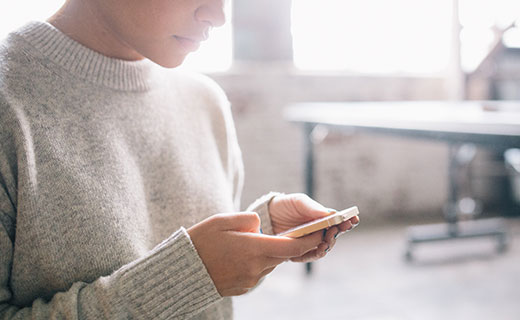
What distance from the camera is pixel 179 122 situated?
0.80 m

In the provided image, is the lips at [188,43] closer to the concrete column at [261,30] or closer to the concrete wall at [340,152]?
the concrete wall at [340,152]

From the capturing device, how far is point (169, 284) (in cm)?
55

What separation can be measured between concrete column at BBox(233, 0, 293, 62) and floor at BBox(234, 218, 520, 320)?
1399 millimetres

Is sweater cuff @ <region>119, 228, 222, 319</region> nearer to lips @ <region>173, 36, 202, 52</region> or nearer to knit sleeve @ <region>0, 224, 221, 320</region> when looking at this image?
knit sleeve @ <region>0, 224, 221, 320</region>

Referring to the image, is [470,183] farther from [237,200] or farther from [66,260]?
[66,260]

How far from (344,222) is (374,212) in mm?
2999

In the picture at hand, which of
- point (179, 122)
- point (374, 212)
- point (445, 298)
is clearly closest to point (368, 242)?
point (374, 212)

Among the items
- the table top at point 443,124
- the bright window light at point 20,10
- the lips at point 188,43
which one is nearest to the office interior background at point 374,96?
the bright window light at point 20,10

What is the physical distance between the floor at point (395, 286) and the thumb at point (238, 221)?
1.25 metres

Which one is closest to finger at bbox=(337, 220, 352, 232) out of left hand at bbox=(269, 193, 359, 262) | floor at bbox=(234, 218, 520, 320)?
left hand at bbox=(269, 193, 359, 262)

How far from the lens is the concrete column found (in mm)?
3221

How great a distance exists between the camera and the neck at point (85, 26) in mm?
692

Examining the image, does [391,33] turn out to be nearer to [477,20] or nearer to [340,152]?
[477,20]

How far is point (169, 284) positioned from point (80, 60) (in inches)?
13.9
